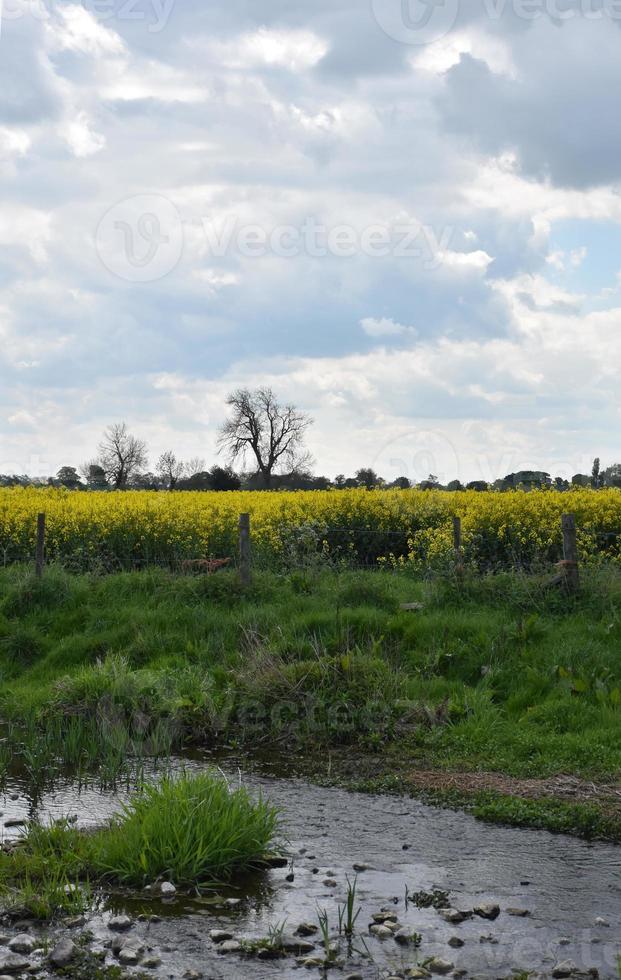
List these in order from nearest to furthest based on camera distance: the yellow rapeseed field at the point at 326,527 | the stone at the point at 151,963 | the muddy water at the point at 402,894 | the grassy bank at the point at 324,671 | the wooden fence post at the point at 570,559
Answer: the stone at the point at 151,963
the muddy water at the point at 402,894
the grassy bank at the point at 324,671
the wooden fence post at the point at 570,559
the yellow rapeseed field at the point at 326,527

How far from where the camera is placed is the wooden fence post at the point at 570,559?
1427 centimetres

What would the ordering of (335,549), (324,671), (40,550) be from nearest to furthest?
(324,671) < (40,550) < (335,549)

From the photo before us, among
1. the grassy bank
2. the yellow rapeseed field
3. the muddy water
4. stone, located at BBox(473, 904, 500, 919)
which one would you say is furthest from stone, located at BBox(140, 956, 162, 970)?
the yellow rapeseed field

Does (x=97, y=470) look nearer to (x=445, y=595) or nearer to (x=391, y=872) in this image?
(x=445, y=595)

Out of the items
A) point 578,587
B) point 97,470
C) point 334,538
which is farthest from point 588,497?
point 97,470

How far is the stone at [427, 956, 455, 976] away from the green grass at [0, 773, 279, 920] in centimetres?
172

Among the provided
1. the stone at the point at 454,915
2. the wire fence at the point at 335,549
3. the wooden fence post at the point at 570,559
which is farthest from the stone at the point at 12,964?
the wire fence at the point at 335,549

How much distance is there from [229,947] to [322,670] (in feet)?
18.8

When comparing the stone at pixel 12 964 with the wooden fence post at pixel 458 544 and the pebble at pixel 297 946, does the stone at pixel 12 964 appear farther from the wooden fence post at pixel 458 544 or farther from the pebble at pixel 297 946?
the wooden fence post at pixel 458 544

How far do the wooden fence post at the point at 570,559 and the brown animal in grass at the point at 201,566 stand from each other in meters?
5.36

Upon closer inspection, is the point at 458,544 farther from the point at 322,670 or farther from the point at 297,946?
the point at 297,946

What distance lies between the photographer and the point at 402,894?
692 cm

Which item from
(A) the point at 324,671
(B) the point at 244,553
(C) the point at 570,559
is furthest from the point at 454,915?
(B) the point at 244,553

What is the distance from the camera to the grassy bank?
10602 millimetres
